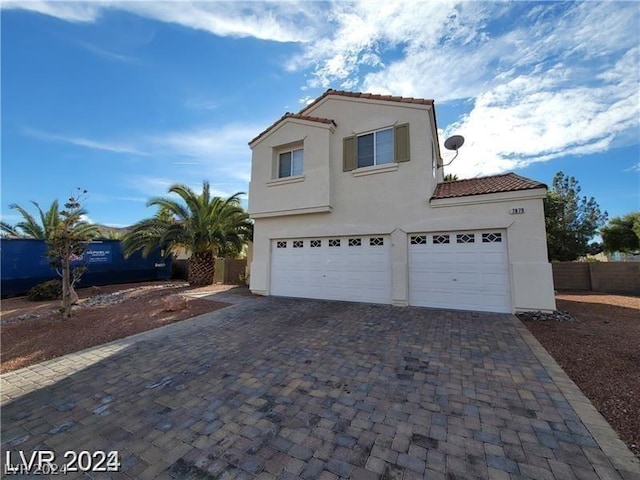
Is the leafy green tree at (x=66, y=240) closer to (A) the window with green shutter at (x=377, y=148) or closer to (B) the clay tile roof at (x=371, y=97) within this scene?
(A) the window with green shutter at (x=377, y=148)

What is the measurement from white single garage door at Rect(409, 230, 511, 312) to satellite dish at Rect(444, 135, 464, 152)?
4244 mm

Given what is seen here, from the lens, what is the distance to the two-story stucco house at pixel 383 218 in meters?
7.89

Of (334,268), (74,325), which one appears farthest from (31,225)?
(334,268)

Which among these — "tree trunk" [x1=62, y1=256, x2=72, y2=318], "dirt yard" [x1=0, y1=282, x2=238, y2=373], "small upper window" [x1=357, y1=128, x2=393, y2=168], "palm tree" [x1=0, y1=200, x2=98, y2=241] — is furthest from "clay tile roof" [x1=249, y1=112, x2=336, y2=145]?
"palm tree" [x1=0, y1=200, x2=98, y2=241]

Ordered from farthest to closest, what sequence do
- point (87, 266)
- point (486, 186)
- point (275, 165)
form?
point (87, 266), point (275, 165), point (486, 186)

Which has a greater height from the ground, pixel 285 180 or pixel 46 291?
pixel 285 180

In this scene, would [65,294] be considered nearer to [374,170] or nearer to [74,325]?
[74,325]

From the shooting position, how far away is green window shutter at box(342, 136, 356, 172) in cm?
1027

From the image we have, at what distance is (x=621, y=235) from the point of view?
17531 mm

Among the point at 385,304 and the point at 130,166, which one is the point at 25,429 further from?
the point at 130,166

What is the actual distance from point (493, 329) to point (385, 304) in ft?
11.2

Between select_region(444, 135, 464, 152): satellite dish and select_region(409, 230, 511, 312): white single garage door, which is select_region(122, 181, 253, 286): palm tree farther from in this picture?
select_region(444, 135, 464, 152): satellite dish

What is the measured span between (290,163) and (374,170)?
3.90m

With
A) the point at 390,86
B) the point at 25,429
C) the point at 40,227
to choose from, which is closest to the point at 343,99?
the point at 390,86
